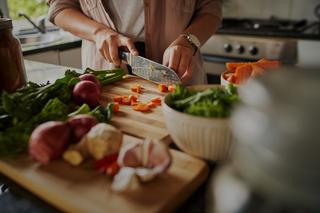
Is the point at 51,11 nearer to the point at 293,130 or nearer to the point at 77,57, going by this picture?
the point at 77,57

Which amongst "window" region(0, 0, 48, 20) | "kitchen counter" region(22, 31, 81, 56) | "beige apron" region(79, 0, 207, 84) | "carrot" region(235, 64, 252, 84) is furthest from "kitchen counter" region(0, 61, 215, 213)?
"window" region(0, 0, 48, 20)

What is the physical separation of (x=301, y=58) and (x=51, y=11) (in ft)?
4.26

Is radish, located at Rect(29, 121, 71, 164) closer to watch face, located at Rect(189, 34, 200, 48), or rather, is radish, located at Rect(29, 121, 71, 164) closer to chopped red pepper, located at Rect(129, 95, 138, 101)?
chopped red pepper, located at Rect(129, 95, 138, 101)

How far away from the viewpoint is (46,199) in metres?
0.60

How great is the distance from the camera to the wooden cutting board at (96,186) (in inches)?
21.2

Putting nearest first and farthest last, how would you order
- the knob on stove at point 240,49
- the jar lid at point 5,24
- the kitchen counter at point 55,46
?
the jar lid at point 5,24 → the kitchen counter at point 55,46 → the knob on stove at point 240,49

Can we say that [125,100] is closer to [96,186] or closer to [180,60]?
[180,60]

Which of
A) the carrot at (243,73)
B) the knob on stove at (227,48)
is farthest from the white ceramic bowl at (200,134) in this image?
the knob on stove at (227,48)

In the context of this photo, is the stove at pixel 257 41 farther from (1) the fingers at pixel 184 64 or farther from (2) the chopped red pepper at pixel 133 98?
(2) the chopped red pepper at pixel 133 98

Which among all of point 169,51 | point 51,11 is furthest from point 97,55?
point 169,51

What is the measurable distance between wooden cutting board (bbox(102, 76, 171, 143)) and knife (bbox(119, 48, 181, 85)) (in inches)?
1.4

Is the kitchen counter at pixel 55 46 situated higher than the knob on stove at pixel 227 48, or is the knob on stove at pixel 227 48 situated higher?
the kitchen counter at pixel 55 46

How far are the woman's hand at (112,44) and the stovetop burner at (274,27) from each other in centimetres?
125

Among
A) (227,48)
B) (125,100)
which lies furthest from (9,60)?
(227,48)
